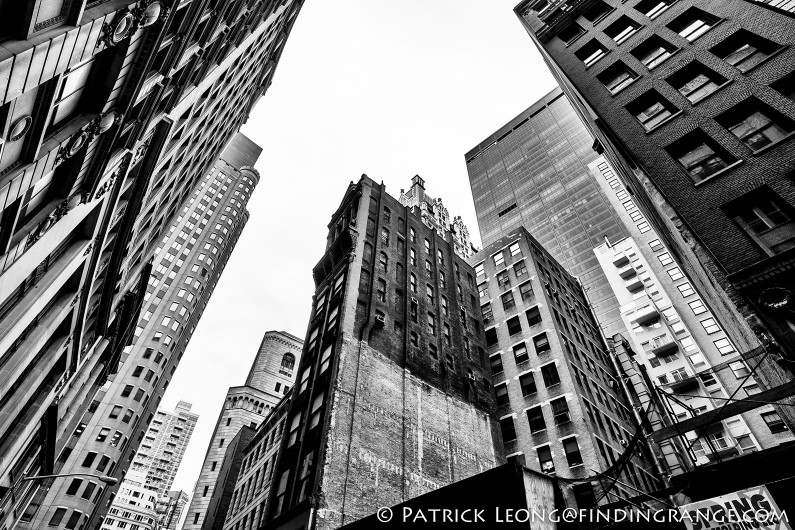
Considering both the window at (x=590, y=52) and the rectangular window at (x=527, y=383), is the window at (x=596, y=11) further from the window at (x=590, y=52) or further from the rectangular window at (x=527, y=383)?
the rectangular window at (x=527, y=383)

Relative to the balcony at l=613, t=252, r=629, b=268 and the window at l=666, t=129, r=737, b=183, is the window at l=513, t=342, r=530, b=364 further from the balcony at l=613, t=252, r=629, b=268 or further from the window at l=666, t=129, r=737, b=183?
A: the balcony at l=613, t=252, r=629, b=268

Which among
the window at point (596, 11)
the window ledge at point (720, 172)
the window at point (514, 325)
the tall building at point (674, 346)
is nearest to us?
the window ledge at point (720, 172)

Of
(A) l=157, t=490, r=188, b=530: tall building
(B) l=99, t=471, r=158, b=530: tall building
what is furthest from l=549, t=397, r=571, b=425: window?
(A) l=157, t=490, r=188, b=530: tall building

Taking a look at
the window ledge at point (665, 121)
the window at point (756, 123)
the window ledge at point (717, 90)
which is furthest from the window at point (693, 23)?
the window at point (756, 123)

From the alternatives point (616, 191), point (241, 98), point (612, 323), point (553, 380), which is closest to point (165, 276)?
point (241, 98)

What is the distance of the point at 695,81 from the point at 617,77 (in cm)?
445

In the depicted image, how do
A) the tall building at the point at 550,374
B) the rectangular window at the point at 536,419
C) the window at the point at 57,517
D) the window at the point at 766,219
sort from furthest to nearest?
the window at the point at 57,517 → the rectangular window at the point at 536,419 → the tall building at the point at 550,374 → the window at the point at 766,219

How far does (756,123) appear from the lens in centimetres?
1642

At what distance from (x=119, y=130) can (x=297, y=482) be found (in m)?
20.7

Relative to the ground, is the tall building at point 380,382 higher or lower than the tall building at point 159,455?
lower

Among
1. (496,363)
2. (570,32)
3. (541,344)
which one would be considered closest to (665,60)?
(570,32)

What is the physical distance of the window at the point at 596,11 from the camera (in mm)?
27078

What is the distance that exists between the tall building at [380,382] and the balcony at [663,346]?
29.9 metres

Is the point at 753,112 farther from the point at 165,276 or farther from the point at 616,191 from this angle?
the point at 165,276
